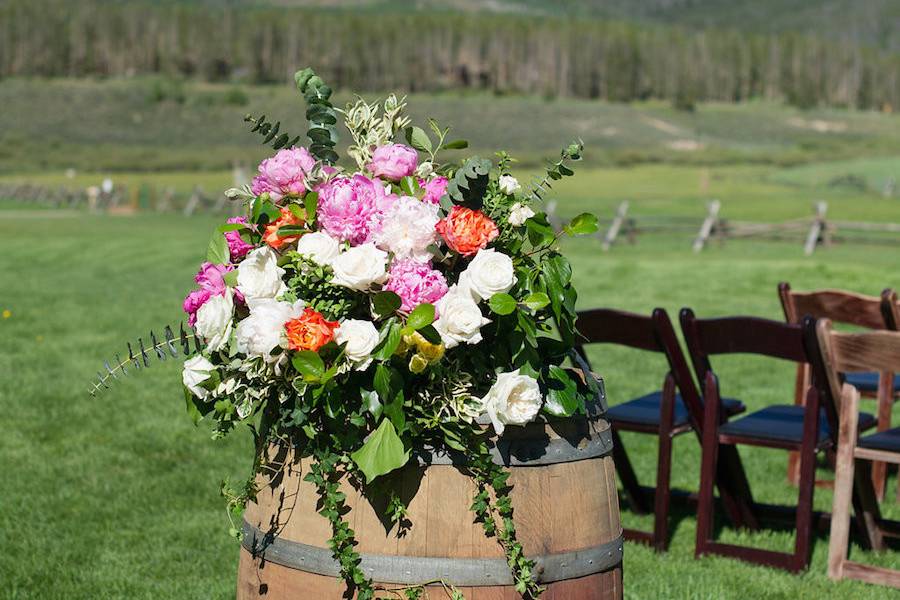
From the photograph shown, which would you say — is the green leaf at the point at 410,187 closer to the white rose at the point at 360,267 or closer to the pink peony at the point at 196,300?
the white rose at the point at 360,267

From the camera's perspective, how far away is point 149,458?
325 inches

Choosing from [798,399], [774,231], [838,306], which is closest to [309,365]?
[838,306]

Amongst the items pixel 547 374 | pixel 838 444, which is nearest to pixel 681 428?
pixel 838 444

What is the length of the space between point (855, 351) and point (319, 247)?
9.88ft

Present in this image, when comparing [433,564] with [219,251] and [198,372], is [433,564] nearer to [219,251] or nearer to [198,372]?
[198,372]

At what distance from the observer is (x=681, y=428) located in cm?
626

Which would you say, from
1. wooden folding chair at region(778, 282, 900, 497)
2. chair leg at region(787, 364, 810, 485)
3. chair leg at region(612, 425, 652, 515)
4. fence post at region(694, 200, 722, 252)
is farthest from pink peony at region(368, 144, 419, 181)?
fence post at region(694, 200, 722, 252)

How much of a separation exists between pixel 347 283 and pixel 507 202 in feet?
1.85

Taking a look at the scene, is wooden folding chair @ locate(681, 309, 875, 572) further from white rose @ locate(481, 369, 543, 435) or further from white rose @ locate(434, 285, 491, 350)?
white rose @ locate(434, 285, 491, 350)

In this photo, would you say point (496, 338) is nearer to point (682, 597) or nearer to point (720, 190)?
point (682, 597)

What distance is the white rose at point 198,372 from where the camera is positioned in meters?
3.60

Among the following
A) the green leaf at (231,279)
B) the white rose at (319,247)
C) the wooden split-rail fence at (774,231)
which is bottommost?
the wooden split-rail fence at (774,231)

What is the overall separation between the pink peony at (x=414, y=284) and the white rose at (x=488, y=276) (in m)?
0.07

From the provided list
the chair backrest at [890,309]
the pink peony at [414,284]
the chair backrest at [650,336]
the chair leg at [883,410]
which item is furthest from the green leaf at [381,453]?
the chair leg at [883,410]
